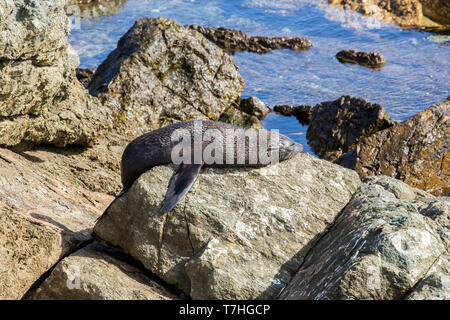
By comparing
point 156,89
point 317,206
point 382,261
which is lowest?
point 156,89

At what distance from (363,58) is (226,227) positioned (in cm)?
1496

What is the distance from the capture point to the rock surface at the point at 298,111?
13992 millimetres

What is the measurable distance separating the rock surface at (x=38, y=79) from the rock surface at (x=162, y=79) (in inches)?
99.6

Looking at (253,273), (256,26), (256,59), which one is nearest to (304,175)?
(253,273)

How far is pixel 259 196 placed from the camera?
5352mm

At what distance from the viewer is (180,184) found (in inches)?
206

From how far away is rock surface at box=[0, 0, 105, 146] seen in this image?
5742mm

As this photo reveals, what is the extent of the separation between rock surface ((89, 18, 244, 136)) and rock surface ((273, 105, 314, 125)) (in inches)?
98.7

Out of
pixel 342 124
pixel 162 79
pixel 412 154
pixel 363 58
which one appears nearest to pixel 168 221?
pixel 412 154

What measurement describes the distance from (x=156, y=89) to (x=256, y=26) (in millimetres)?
11949

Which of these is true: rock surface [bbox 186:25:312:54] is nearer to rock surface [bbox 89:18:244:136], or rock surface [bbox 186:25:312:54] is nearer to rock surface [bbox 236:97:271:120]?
rock surface [bbox 236:97:271:120]

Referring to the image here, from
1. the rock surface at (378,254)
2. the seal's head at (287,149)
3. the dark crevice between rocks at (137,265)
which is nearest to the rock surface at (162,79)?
the seal's head at (287,149)

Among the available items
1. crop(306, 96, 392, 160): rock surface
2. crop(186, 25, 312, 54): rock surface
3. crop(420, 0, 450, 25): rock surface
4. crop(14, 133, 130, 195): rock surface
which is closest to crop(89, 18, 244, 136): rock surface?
crop(14, 133, 130, 195): rock surface

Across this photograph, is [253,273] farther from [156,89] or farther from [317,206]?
[156,89]
